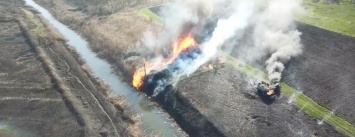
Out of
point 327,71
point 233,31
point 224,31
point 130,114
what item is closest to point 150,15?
point 224,31

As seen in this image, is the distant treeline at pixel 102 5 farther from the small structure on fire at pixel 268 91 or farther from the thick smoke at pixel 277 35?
the small structure on fire at pixel 268 91

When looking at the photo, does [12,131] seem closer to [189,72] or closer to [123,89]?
[123,89]

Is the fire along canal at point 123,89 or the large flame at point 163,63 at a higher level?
the large flame at point 163,63

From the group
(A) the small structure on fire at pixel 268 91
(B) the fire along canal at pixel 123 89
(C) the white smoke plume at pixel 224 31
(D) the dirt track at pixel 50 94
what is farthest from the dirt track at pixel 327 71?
(D) the dirt track at pixel 50 94

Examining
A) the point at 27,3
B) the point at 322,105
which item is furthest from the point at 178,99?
the point at 27,3

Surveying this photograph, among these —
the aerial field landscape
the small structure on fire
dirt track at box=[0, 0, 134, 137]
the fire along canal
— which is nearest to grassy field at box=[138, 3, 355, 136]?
the aerial field landscape

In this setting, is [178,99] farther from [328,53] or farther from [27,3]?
[27,3]

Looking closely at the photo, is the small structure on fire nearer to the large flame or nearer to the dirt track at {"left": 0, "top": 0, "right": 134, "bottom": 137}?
the large flame
